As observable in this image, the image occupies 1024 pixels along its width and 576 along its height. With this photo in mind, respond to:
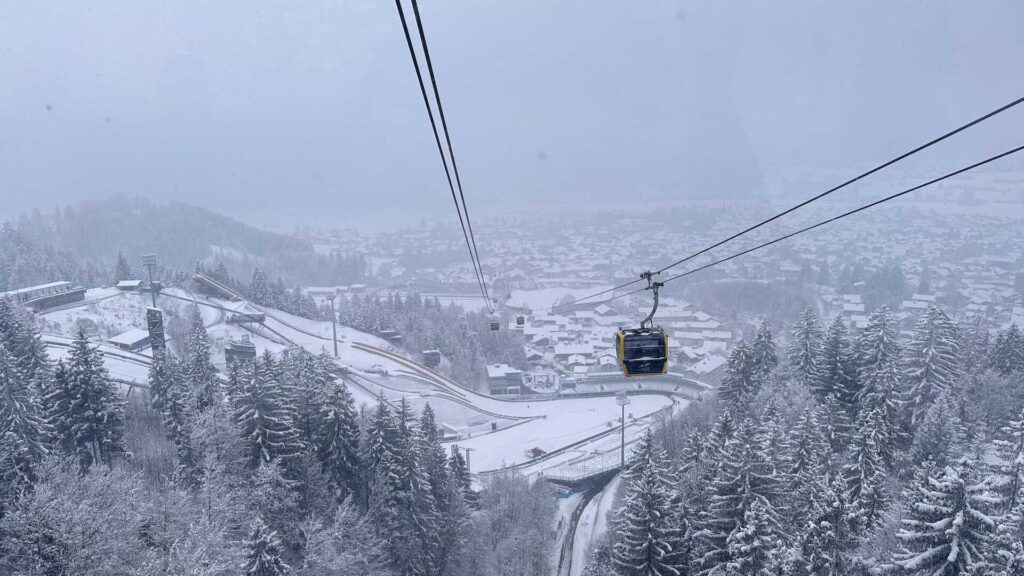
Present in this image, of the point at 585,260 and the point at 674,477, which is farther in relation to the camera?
the point at 585,260

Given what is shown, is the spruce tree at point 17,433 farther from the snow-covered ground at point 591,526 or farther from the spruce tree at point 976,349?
the spruce tree at point 976,349

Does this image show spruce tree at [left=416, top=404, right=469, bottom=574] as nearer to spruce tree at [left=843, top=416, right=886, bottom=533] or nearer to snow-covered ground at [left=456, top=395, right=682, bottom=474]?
snow-covered ground at [left=456, top=395, right=682, bottom=474]

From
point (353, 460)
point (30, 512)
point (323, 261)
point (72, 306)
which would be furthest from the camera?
point (323, 261)

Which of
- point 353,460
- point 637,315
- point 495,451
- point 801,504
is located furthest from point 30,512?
point 637,315

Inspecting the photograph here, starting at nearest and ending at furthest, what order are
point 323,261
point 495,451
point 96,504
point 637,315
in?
1. point 96,504
2. point 495,451
3. point 637,315
4. point 323,261

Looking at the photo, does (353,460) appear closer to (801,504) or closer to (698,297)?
(801,504)

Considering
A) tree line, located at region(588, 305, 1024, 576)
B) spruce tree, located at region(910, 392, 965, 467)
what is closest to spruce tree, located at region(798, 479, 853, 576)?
tree line, located at region(588, 305, 1024, 576)
